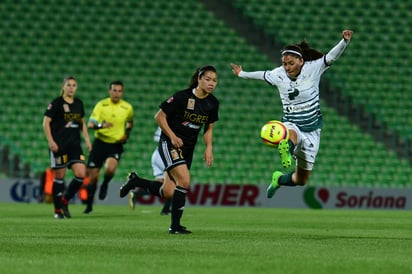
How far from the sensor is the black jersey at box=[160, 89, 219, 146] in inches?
443

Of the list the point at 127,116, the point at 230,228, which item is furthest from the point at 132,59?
the point at 230,228

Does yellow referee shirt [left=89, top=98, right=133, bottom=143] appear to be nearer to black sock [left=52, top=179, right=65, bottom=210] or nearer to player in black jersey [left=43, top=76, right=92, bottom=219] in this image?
player in black jersey [left=43, top=76, right=92, bottom=219]

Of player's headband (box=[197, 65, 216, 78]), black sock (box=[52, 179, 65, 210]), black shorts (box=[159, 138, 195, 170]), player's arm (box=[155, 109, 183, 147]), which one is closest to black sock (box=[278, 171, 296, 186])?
black shorts (box=[159, 138, 195, 170])

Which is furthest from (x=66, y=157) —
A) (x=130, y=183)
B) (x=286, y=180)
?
(x=286, y=180)

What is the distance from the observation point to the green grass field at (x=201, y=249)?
23.9 feet

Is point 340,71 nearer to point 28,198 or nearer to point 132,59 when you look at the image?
point 132,59

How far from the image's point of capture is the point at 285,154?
11414 mm

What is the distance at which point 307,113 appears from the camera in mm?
12289

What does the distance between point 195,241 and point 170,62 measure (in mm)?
18271

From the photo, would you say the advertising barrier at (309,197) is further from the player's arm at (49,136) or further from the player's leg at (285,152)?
the player's leg at (285,152)

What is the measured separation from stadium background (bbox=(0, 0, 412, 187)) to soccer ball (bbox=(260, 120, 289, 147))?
14.0 metres

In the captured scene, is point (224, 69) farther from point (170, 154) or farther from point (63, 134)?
point (170, 154)

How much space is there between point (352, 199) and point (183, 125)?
1351 cm

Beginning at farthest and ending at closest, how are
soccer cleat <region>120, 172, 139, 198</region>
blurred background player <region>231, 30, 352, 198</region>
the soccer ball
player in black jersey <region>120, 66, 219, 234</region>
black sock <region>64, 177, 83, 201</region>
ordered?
1. black sock <region>64, 177, 83, 201</region>
2. soccer cleat <region>120, 172, 139, 198</region>
3. blurred background player <region>231, 30, 352, 198</region>
4. the soccer ball
5. player in black jersey <region>120, 66, 219, 234</region>
